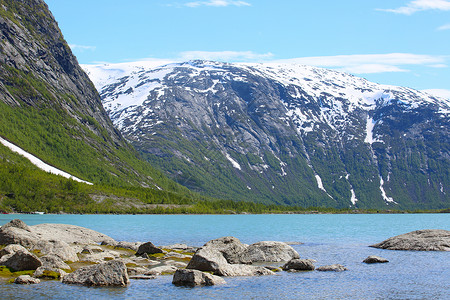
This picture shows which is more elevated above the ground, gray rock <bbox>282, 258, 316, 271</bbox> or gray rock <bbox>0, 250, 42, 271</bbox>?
gray rock <bbox>0, 250, 42, 271</bbox>

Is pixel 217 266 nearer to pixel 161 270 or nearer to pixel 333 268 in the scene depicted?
pixel 161 270

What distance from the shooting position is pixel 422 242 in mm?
62625

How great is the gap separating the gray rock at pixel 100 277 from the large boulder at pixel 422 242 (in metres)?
39.6

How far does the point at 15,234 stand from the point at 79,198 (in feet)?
478

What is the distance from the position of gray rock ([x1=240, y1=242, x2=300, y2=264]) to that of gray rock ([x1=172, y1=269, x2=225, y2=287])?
12.6 m

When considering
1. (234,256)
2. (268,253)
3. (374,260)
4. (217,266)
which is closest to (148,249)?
(234,256)

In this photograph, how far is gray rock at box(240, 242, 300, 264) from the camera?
5159 cm

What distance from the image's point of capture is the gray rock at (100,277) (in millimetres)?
36250

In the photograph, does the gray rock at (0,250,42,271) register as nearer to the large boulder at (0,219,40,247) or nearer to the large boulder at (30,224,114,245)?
the large boulder at (0,219,40,247)

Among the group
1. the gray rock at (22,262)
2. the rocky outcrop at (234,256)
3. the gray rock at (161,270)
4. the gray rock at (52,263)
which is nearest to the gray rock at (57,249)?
the gray rock at (52,263)

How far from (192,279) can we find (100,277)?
669cm

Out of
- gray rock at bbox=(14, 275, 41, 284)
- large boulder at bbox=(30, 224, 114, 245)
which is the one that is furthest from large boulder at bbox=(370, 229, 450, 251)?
gray rock at bbox=(14, 275, 41, 284)

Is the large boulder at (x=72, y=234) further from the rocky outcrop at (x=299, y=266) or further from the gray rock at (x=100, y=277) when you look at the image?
the rocky outcrop at (x=299, y=266)

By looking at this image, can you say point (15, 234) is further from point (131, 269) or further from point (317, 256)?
point (317, 256)
